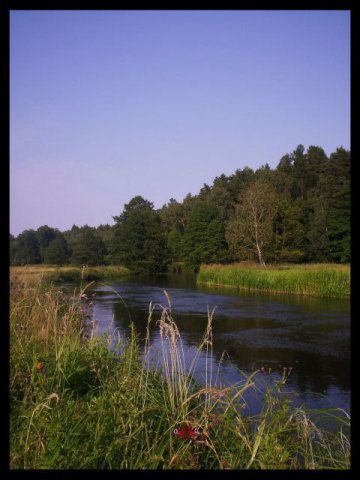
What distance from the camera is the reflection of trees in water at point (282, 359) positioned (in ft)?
22.4

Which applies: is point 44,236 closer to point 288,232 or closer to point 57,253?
point 57,253

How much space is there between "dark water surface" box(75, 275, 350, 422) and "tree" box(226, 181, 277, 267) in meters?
11.4

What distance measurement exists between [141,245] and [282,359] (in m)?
30.5

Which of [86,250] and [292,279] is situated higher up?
[86,250]

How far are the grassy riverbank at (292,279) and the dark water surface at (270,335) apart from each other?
89 cm

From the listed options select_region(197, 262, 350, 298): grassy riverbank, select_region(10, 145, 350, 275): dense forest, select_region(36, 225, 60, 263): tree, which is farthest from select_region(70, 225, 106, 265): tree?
select_region(197, 262, 350, 298): grassy riverbank

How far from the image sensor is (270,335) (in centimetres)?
1024

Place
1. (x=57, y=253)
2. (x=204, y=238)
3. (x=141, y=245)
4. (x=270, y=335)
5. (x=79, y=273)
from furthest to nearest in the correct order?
1. (x=141, y=245)
2. (x=204, y=238)
3. (x=57, y=253)
4. (x=79, y=273)
5. (x=270, y=335)

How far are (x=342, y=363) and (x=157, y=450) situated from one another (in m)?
6.42

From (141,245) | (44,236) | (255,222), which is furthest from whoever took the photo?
(141,245)

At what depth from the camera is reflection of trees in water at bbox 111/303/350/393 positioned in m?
6.82

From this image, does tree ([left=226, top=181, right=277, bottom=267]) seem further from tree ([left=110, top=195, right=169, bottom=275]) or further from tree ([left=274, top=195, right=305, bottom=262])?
tree ([left=110, top=195, right=169, bottom=275])

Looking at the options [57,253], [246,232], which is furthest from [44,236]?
[246,232]
